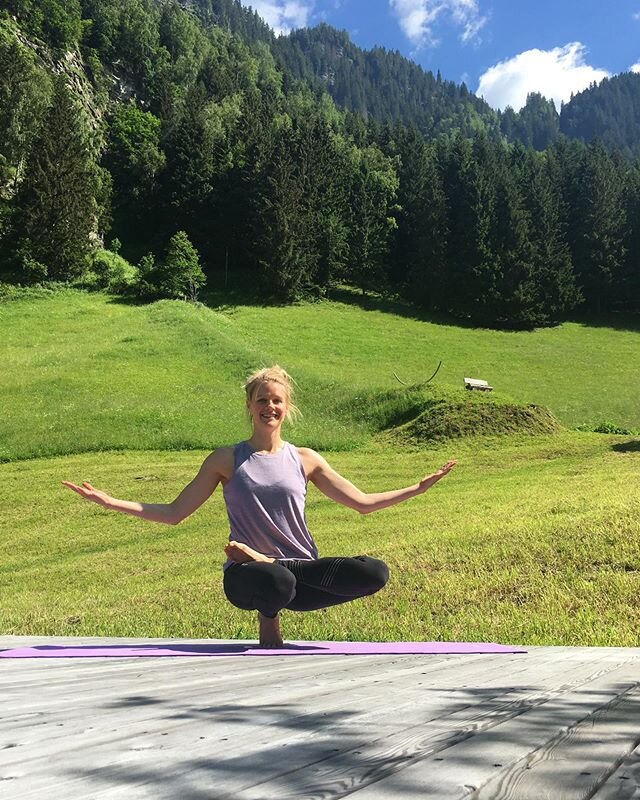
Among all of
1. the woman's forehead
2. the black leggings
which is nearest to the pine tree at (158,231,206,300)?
the woman's forehead

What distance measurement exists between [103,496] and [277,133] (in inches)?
3246

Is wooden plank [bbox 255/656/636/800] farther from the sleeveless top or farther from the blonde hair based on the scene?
the blonde hair

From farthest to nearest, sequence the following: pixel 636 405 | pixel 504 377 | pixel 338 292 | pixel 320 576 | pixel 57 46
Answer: pixel 57 46 < pixel 338 292 < pixel 504 377 < pixel 636 405 < pixel 320 576

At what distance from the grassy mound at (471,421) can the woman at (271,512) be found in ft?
73.1

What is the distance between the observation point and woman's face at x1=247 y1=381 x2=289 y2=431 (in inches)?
201

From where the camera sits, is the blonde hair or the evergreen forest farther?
the evergreen forest

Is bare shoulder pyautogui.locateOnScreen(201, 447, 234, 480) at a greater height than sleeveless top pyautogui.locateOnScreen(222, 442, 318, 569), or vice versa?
bare shoulder pyautogui.locateOnScreen(201, 447, 234, 480)

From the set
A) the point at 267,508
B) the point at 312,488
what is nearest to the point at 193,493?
the point at 267,508

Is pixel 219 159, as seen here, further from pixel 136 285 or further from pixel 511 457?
pixel 511 457

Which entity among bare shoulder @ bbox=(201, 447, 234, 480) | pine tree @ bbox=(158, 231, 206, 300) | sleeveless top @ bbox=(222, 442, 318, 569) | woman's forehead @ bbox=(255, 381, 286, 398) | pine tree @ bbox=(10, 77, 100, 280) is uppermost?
pine tree @ bbox=(10, 77, 100, 280)

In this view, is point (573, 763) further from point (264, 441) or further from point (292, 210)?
point (292, 210)

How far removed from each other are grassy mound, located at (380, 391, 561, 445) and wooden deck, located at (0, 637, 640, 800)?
951 inches

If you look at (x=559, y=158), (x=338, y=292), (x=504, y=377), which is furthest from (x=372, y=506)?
(x=559, y=158)

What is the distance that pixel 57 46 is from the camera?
104 meters
